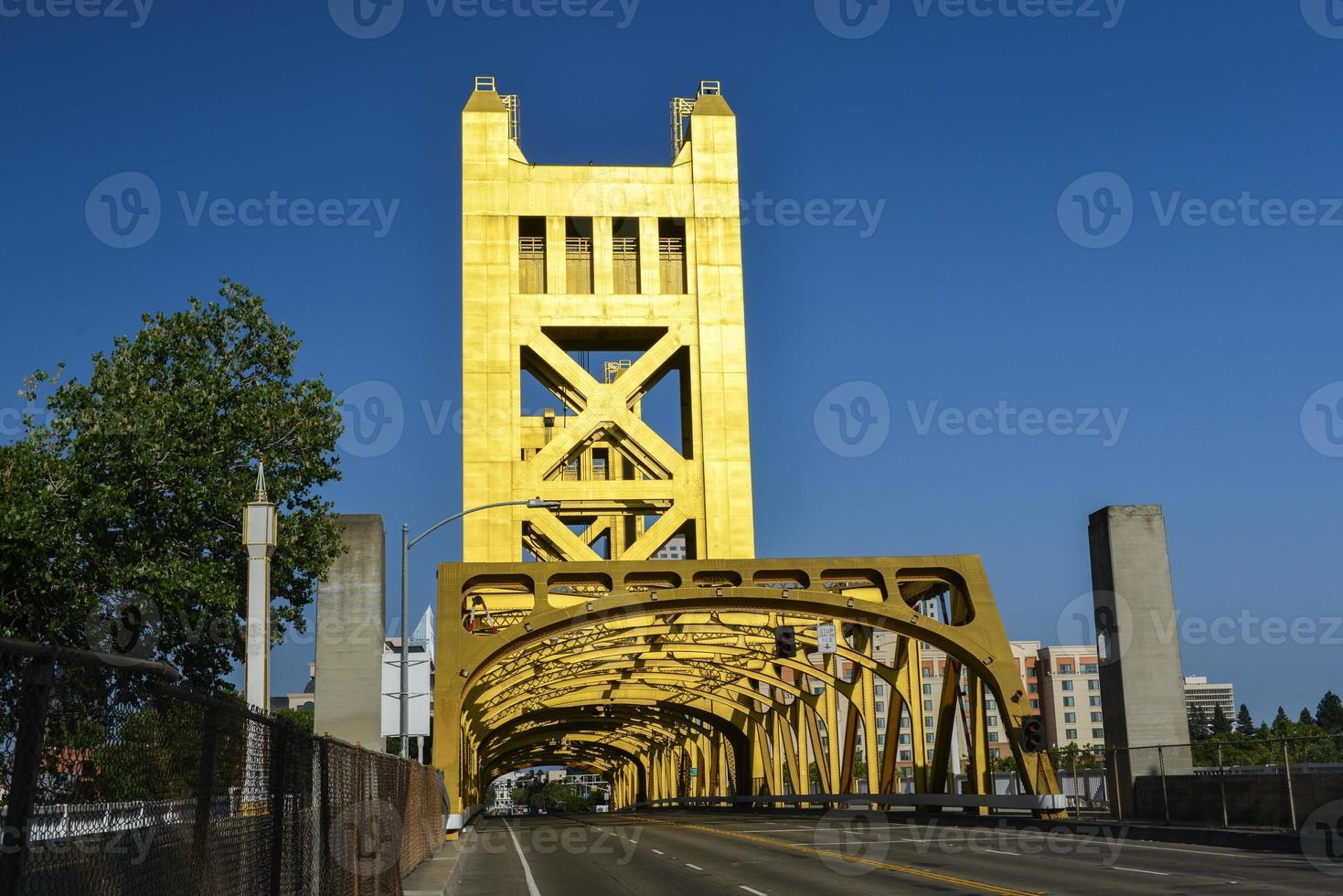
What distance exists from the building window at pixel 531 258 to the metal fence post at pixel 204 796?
4908cm

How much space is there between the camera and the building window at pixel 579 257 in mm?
55438

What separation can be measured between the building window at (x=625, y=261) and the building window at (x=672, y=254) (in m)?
0.98

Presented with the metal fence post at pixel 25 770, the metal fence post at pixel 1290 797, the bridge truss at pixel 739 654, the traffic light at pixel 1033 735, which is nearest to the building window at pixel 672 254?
the bridge truss at pixel 739 654

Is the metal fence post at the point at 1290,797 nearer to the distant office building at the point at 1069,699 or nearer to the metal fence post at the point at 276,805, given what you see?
the metal fence post at the point at 276,805

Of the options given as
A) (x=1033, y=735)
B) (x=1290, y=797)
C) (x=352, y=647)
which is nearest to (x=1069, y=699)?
(x=1033, y=735)

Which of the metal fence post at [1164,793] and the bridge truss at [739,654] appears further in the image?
the bridge truss at [739,654]

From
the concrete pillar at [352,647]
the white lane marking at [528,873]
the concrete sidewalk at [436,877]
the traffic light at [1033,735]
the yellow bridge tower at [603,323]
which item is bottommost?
the white lane marking at [528,873]

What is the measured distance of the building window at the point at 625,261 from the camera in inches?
2212

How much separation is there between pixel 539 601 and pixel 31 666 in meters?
34.9

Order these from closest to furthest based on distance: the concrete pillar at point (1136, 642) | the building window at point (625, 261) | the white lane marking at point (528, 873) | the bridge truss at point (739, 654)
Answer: the white lane marking at point (528, 873) → the concrete pillar at point (1136, 642) → the bridge truss at point (739, 654) → the building window at point (625, 261)

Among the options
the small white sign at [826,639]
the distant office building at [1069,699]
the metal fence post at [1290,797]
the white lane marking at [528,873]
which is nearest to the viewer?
the white lane marking at [528,873]

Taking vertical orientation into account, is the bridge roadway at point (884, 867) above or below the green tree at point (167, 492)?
below

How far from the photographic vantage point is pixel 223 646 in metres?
32.9

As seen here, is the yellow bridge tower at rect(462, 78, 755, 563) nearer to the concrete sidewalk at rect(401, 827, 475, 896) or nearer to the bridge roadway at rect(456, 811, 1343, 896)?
the bridge roadway at rect(456, 811, 1343, 896)
